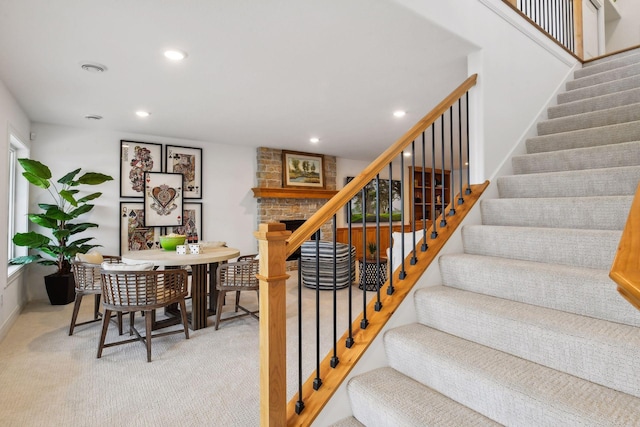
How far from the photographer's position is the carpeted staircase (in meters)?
1.20

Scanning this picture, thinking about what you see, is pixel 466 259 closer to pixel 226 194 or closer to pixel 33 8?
pixel 33 8

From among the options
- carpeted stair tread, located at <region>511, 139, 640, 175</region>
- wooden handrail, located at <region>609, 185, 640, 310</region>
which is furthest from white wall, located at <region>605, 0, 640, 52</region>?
wooden handrail, located at <region>609, 185, 640, 310</region>

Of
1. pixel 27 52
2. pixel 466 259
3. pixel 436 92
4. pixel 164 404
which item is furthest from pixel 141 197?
pixel 466 259

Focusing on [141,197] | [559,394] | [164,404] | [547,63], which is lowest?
[164,404]

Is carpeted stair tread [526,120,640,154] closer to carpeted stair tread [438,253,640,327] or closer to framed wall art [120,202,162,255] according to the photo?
carpeted stair tread [438,253,640,327]

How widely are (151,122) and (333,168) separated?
3707 millimetres

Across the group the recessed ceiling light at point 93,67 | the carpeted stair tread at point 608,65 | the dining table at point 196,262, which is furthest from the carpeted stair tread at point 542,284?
the carpeted stair tread at point 608,65

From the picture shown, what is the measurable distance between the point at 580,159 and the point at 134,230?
530 centimetres

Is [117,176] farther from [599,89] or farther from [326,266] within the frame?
[599,89]

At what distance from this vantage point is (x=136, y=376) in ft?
7.72

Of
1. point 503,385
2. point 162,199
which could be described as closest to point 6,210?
point 162,199

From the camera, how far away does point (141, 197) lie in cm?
512

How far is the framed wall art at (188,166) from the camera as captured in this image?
5.40 m

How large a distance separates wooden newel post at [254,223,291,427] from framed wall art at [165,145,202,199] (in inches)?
178
